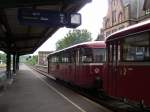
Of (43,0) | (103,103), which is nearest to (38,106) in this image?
(103,103)

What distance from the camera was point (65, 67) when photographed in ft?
82.8

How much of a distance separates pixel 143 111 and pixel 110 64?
248 centimetres

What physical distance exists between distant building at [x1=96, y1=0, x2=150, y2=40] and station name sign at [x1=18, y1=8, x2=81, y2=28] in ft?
113

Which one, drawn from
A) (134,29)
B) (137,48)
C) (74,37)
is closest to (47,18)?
(134,29)

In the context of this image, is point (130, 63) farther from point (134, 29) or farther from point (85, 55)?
point (85, 55)

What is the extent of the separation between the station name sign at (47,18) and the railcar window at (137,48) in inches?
276

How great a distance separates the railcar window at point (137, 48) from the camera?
10.5 metres

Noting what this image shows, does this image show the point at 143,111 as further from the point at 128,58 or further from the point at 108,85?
the point at 108,85

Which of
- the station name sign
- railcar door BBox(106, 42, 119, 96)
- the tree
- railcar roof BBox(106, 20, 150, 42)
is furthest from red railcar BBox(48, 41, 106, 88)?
the tree

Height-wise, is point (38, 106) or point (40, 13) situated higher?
point (40, 13)

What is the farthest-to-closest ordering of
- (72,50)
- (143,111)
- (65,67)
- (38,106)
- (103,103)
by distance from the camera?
(65,67)
(72,50)
(103,103)
(38,106)
(143,111)

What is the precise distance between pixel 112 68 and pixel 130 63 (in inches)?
72.5

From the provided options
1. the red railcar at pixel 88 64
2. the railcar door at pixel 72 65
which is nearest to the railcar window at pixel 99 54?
the red railcar at pixel 88 64

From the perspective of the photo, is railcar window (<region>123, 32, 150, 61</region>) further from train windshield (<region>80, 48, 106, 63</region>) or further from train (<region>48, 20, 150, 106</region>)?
train windshield (<region>80, 48, 106, 63</region>)
